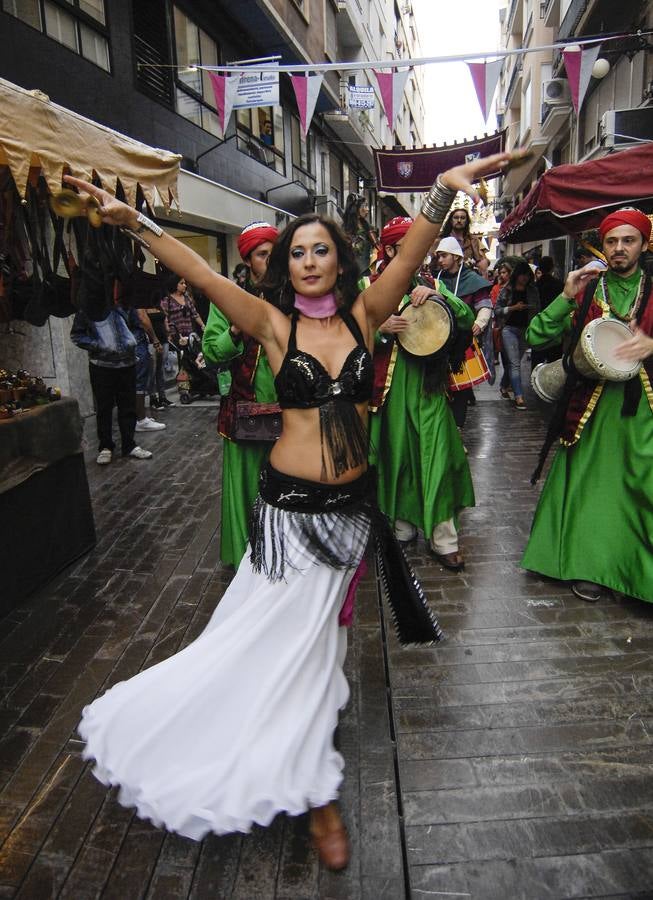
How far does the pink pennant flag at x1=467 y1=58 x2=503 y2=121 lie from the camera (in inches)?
280

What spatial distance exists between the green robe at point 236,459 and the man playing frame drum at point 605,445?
64.4 inches

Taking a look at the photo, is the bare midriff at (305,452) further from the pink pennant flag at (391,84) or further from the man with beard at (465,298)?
the pink pennant flag at (391,84)

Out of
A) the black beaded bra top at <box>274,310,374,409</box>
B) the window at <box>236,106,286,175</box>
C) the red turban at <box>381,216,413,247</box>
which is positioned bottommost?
the black beaded bra top at <box>274,310,374,409</box>

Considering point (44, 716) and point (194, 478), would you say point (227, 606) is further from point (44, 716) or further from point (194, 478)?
point (194, 478)

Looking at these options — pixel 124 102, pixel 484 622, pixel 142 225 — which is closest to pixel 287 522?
pixel 142 225

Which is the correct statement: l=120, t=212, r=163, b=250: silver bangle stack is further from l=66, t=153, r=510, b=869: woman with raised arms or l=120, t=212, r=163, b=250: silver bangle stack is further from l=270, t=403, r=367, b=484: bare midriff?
l=270, t=403, r=367, b=484: bare midriff

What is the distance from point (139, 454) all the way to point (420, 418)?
4.06 meters

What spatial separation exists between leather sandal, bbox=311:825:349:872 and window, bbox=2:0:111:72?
28.3ft

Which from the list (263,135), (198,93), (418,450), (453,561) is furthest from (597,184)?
(263,135)

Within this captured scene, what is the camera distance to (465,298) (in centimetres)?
535

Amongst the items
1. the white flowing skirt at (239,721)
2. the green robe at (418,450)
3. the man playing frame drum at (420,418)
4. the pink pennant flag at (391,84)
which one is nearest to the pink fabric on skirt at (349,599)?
the white flowing skirt at (239,721)

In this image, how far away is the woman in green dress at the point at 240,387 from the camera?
3.45m

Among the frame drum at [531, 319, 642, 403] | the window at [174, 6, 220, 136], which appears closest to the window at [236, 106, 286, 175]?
the window at [174, 6, 220, 136]

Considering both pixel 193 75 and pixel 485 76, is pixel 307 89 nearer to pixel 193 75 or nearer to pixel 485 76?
pixel 485 76
